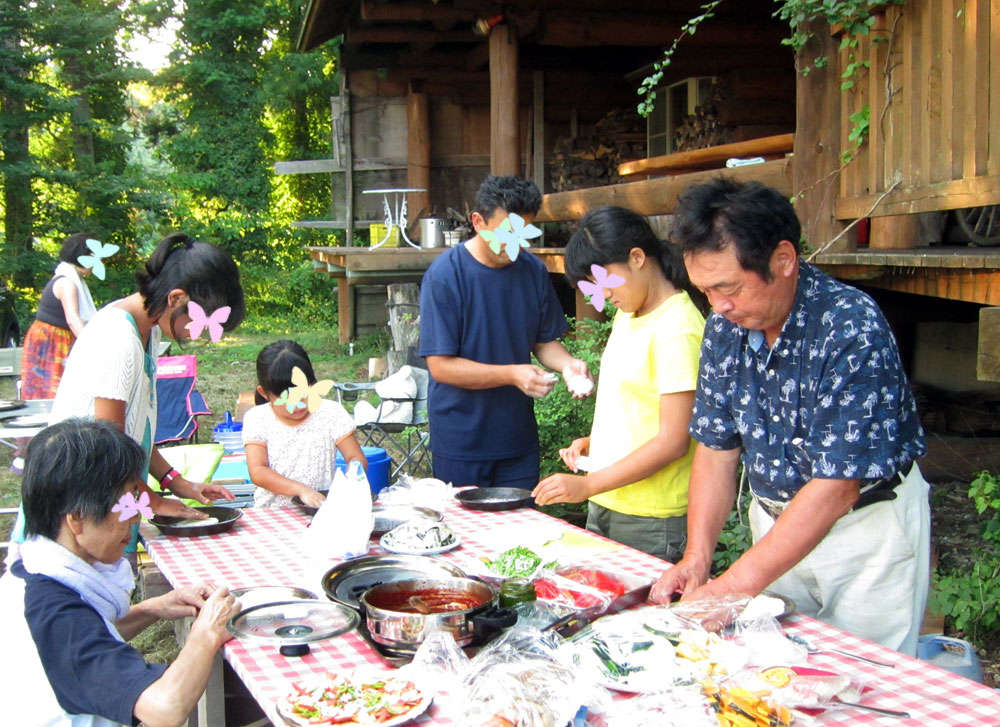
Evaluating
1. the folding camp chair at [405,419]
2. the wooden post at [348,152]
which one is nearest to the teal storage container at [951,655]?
the folding camp chair at [405,419]

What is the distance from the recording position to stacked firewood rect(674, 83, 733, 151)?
953cm

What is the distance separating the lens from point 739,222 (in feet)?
7.27

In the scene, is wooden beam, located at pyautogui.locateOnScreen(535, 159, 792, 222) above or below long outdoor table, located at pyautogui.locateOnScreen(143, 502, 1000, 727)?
above

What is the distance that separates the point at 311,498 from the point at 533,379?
90 cm

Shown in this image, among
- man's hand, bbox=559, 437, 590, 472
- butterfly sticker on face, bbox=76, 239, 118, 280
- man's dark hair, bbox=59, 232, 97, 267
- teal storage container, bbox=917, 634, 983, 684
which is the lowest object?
teal storage container, bbox=917, 634, 983, 684

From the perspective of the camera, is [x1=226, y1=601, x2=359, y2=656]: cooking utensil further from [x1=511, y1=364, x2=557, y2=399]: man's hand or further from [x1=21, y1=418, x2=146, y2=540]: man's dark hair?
[x1=511, y1=364, x2=557, y2=399]: man's hand

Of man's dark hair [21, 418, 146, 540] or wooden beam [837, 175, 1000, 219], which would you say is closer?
man's dark hair [21, 418, 146, 540]

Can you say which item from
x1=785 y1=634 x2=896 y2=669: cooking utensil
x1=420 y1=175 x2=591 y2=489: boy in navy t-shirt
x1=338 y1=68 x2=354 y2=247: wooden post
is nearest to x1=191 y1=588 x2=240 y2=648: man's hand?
x1=785 y1=634 x2=896 y2=669: cooking utensil

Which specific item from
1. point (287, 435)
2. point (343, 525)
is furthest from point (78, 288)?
point (343, 525)

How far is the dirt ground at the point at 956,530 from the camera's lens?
4234mm

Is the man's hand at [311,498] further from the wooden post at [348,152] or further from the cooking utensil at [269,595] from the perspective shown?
the wooden post at [348,152]

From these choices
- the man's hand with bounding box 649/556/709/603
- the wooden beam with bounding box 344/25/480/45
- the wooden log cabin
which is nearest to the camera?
the man's hand with bounding box 649/556/709/603

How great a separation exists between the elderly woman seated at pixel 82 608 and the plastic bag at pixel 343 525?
1.80 feet

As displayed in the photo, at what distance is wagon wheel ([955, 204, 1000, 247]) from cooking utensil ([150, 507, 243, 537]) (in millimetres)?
3554
